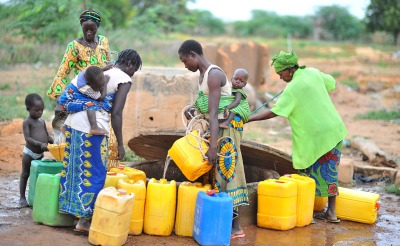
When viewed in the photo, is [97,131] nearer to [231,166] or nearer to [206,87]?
[206,87]

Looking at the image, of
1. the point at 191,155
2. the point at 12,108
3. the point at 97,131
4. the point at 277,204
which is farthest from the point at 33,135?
the point at 12,108

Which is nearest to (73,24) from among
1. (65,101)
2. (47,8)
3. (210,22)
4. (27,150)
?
(47,8)

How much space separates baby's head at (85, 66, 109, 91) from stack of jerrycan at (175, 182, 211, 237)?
1120 millimetres

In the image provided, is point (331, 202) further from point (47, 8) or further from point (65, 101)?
point (47, 8)

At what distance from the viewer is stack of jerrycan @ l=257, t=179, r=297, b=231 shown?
5.53m

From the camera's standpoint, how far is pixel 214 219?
4.85 m

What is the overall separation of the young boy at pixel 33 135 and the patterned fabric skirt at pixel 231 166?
5.61 feet

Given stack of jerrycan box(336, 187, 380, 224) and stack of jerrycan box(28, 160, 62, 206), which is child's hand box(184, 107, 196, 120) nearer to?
stack of jerrycan box(28, 160, 62, 206)

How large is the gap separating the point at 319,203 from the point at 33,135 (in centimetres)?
290

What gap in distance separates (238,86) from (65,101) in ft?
4.93

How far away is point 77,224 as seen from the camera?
16.5ft

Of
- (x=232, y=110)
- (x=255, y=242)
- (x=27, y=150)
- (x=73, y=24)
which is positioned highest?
(x=73, y=24)

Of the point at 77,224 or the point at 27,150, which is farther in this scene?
the point at 27,150

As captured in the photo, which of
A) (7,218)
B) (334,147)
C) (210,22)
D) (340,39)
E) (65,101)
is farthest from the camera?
(210,22)
